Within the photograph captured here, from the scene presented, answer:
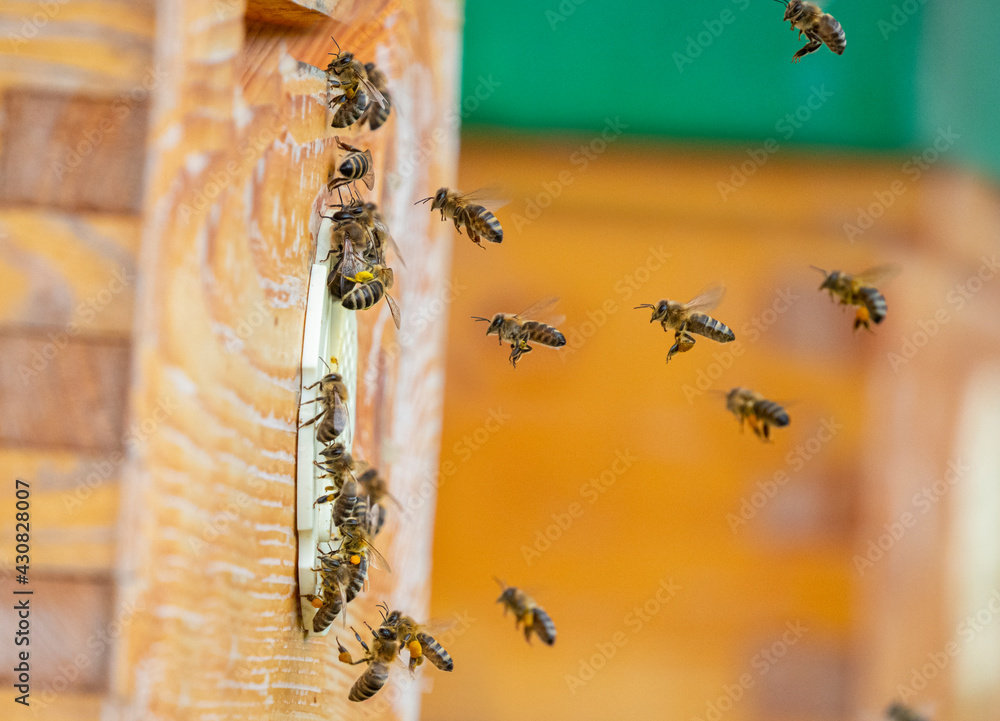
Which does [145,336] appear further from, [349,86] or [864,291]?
[864,291]

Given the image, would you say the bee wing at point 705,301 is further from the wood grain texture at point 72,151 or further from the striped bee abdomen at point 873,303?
the wood grain texture at point 72,151

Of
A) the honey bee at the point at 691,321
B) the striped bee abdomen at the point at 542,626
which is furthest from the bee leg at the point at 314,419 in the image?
the striped bee abdomen at the point at 542,626

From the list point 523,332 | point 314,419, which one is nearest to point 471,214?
point 523,332

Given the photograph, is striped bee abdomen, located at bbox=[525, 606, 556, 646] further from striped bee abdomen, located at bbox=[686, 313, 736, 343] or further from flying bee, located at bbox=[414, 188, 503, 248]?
flying bee, located at bbox=[414, 188, 503, 248]

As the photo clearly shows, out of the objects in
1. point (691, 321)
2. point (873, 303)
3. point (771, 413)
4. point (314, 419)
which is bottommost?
point (314, 419)

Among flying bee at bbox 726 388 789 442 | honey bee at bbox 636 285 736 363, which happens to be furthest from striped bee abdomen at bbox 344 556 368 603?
flying bee at bbox 726 388 789 442

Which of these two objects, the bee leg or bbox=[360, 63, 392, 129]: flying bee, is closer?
the bee leg
